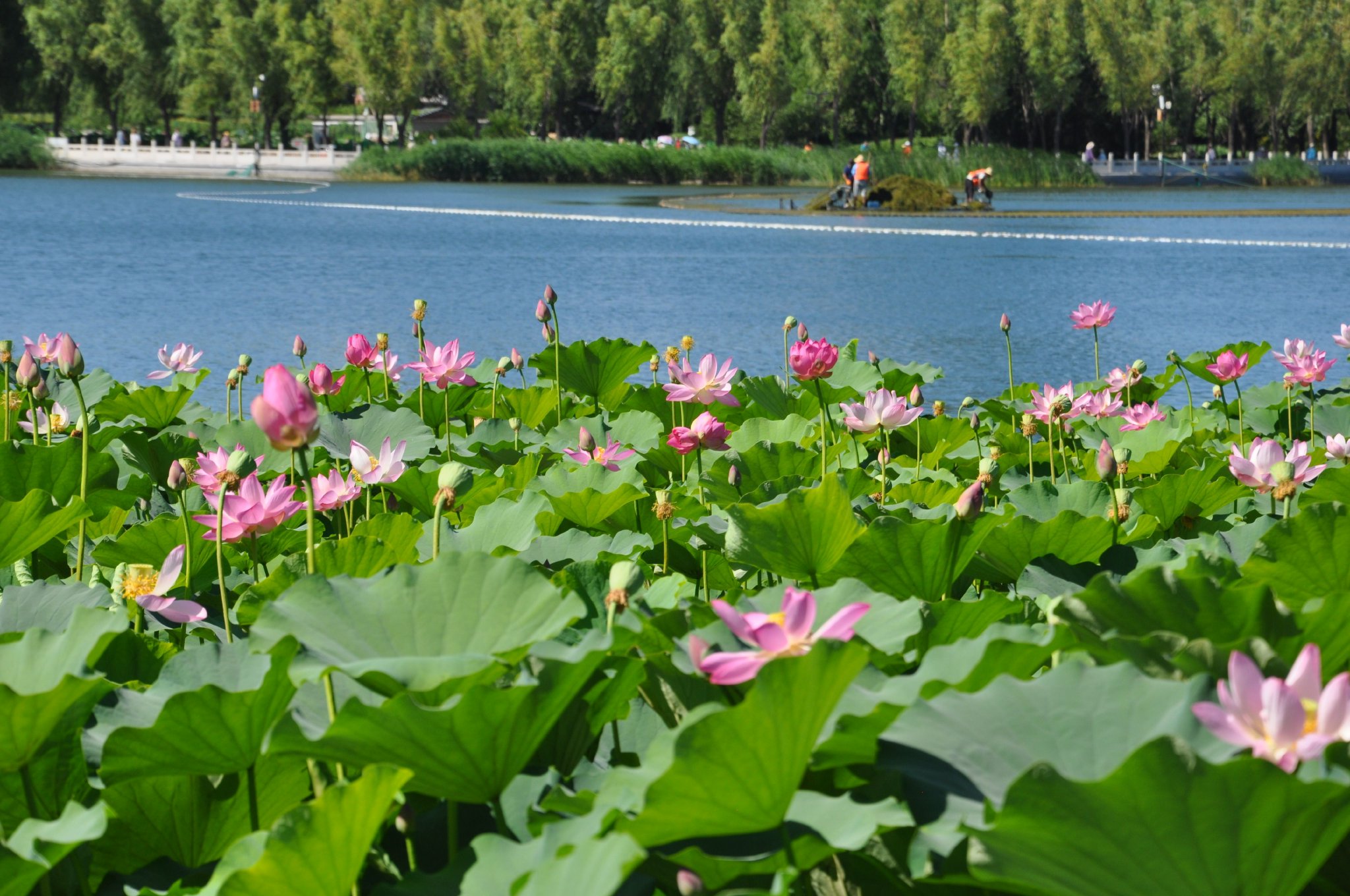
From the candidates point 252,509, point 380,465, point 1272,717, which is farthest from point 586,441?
point 1272,717

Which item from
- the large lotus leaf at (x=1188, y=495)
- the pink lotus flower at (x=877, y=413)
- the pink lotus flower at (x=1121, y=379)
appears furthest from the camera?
the pink lotus flower at (x=1121, y=379)

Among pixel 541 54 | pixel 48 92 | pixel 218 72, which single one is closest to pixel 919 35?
pixel 541 54

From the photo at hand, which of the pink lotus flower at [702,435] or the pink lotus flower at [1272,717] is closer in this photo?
the pink lotus flower at [1272,717]

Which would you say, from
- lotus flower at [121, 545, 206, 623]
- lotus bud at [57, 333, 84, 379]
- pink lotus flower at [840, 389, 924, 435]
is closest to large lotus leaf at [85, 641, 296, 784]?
lotus flower at [121, 545, 206, 623]

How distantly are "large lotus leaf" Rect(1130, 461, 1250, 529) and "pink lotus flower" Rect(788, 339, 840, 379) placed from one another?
0.52 meters

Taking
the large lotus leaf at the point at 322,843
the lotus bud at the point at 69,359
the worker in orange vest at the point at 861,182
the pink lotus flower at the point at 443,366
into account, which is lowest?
the large lotus leaf at the point at 322,843

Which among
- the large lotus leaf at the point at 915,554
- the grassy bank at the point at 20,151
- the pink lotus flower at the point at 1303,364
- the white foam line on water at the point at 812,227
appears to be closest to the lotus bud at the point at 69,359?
the large lotus leaf at the point at 915,554

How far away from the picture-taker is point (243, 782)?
109 cm

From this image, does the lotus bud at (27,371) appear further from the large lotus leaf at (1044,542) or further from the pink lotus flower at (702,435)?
the large lotus leaf at (1044,542)

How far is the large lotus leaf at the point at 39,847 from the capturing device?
2.76 ft

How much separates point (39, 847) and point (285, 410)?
40cm

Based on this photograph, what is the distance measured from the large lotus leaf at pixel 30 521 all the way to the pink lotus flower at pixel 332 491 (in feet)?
0.99

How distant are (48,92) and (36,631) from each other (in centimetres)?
5924

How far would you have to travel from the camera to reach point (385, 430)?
2.46m
